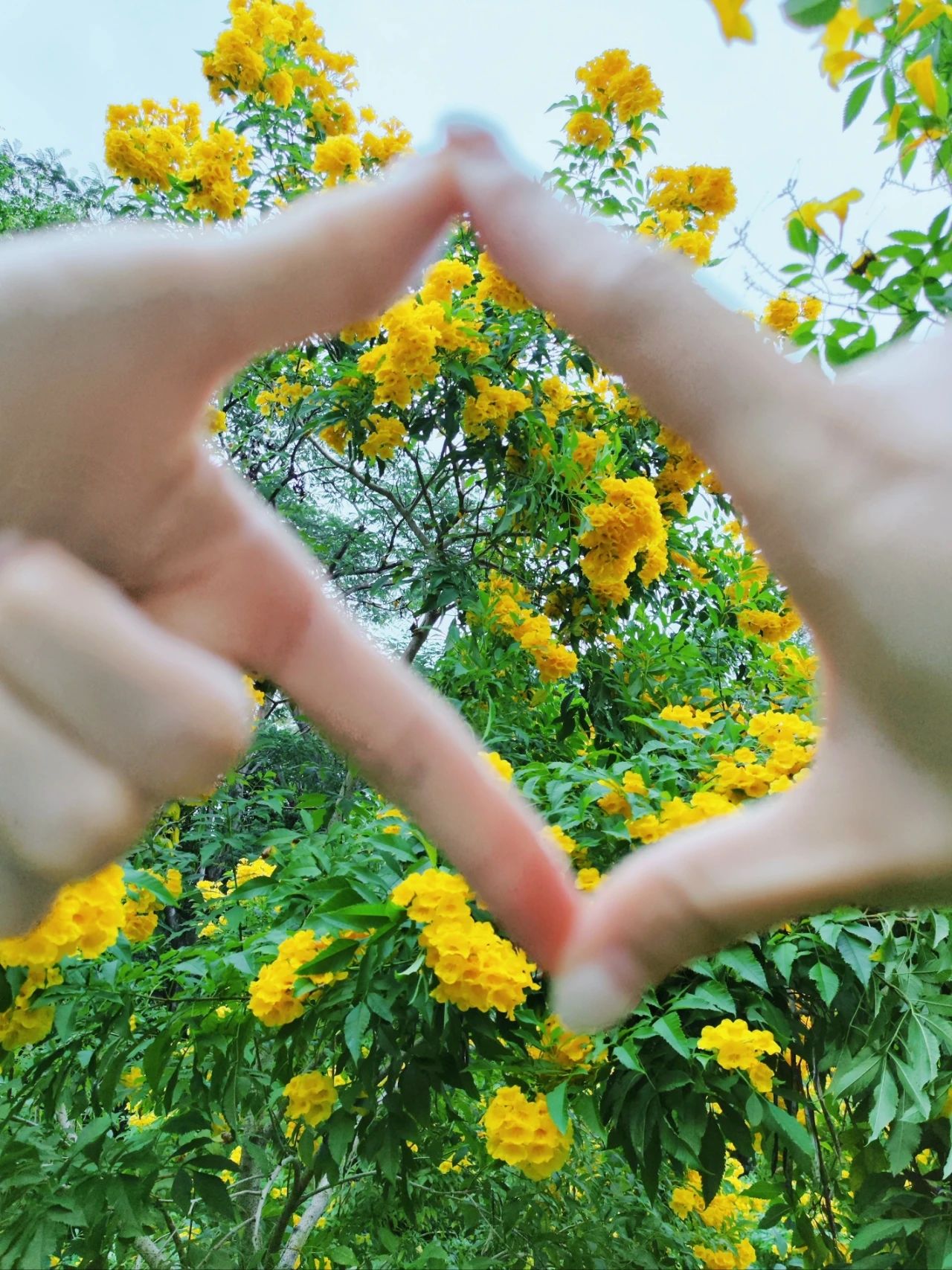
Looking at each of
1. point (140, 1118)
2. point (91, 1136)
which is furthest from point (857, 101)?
point (140, 1118)

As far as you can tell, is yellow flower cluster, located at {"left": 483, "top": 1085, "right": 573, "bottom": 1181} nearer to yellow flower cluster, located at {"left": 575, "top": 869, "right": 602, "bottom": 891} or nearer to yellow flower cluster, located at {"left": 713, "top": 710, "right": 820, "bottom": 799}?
yellow flower cluster, located at {"left": 575, "top": 869, "right": 602, "bottom": 891}

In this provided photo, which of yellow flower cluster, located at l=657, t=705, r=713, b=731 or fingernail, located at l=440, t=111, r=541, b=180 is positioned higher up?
yellow flower cluster, located at l=657, t=705, r=713, b=731

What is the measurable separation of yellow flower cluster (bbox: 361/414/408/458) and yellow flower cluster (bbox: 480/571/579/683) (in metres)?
0.27

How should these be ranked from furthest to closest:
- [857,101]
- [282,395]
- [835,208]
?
[282,395]
[857,101]
[835,208]

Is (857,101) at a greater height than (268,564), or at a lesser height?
greater

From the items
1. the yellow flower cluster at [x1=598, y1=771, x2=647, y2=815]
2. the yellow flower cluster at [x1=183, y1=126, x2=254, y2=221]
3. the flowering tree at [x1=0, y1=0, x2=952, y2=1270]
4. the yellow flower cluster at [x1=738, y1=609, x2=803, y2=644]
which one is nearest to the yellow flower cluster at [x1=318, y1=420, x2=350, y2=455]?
the flowering tree at [x1=0, y1=0, x2=952, y2=1270]

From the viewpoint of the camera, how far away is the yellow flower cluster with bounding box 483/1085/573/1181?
1.97 ft

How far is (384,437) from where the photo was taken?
1.21 metres

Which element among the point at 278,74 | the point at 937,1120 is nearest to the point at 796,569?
the point at 937,1120

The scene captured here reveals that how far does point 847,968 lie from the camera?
594 mm

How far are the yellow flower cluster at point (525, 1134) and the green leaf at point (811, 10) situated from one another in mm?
648

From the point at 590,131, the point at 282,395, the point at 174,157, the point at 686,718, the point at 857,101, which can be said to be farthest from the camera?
the point at 282,395

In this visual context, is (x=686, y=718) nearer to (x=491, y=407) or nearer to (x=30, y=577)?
(x=491, y=407)

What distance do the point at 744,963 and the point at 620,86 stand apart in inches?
48.8
